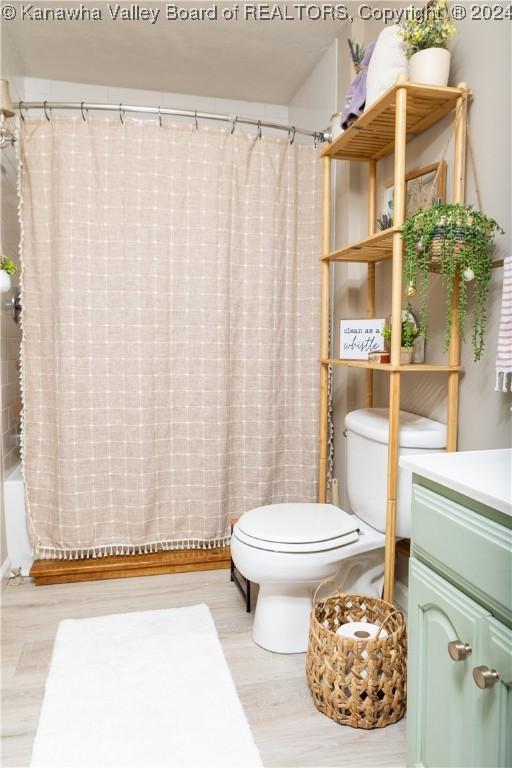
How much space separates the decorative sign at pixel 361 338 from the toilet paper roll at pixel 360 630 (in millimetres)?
892

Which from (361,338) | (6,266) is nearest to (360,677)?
(361,338)

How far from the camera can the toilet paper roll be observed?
1.59 m

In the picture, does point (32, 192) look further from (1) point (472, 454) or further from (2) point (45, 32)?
(1) point (472, 454)

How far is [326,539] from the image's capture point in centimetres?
174

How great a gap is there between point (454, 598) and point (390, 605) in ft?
2.20

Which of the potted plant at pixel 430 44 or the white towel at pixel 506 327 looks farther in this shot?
the potted plant at pixel 430 44

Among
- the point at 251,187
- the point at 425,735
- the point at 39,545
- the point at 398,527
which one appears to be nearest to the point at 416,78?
the point at 251,187

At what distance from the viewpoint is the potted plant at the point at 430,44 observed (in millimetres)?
1589

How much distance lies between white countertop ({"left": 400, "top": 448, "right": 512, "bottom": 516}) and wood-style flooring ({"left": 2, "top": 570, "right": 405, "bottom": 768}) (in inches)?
30.8

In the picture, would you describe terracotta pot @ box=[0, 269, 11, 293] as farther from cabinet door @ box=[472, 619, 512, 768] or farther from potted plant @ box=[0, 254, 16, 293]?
cabinet door @ box=[472, 619, 512, 768]

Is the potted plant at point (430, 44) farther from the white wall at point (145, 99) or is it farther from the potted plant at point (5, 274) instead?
the white wall at point (145, 99)

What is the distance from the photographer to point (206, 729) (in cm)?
145

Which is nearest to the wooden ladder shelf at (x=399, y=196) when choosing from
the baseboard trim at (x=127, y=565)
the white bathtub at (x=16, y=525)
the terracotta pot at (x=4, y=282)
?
the baseboard trim at (x=127, y=565)

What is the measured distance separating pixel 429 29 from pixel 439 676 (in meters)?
1.68
